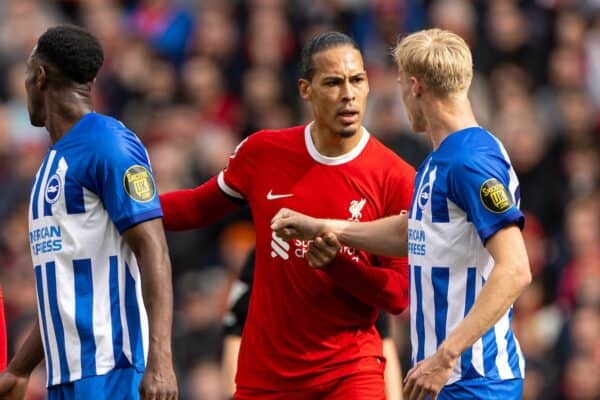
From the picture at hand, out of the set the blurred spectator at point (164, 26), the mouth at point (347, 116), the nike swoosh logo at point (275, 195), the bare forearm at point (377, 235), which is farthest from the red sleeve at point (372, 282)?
the blurred spectator at point (164, 26)

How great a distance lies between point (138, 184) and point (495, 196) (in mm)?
1502

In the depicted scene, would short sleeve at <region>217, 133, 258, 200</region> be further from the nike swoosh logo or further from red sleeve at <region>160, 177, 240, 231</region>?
the nike swoosh logo

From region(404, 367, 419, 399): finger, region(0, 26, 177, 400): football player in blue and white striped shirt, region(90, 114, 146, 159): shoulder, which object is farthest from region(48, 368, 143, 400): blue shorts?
region(404, 367, 419, 399): finger

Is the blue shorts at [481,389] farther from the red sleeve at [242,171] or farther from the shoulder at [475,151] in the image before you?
the red sleeve at [242,171]

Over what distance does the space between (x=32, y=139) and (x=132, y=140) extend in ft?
29.3

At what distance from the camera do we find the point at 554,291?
1356cm

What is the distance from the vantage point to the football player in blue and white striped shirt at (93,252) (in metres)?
6.84

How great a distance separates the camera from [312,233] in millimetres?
7516

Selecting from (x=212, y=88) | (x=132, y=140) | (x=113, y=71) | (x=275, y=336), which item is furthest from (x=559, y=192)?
(x=132, y=140)

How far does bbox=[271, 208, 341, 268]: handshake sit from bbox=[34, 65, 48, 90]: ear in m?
1.22

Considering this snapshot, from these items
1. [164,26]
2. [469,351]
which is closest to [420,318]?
[469,351]

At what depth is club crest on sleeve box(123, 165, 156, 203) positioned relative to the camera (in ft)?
22.4

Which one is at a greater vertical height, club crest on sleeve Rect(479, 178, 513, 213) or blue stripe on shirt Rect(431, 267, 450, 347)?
club crest on sleeve Rect(479, 178, 513, 213)

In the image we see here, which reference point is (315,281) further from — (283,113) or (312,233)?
(283,113)
